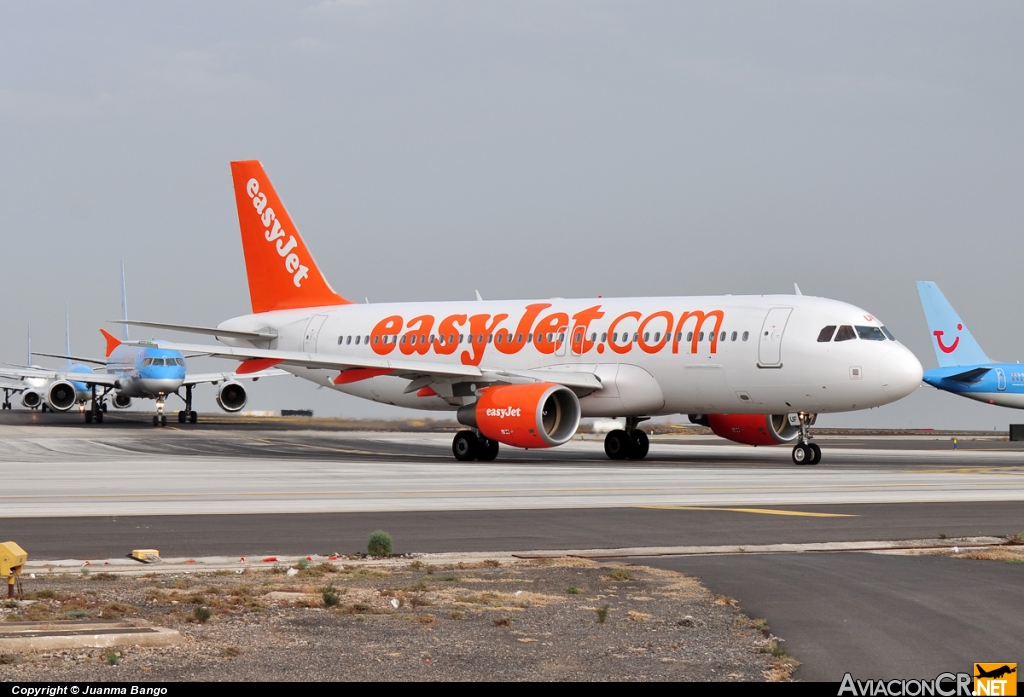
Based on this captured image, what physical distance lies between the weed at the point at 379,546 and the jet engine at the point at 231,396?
51321 millimetres

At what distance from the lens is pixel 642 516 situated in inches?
649

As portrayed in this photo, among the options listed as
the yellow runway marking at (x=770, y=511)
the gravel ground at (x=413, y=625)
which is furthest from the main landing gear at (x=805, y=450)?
the gravel ground at (x=413, y=625)

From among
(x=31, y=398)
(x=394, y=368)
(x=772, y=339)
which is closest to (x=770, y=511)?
(x=772, y=339)

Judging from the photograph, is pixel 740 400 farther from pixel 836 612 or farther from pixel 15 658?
pixel 15 658

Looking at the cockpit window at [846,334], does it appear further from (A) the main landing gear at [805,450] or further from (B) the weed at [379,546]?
(B) the weed at [379,546]

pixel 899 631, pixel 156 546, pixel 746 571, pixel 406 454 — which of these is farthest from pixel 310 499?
pixel 406 454

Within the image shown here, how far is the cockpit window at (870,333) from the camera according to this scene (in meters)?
28.7

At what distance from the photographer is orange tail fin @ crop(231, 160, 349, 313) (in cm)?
4012

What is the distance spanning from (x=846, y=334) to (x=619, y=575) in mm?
19204

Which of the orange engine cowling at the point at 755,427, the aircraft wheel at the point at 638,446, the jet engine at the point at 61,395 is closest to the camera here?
the orange engine cowling at the point at 755,427

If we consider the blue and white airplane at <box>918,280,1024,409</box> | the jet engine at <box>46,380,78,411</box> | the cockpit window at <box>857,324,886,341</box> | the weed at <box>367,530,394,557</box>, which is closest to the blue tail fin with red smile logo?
the blue and white airplane at <box>918,280,1024,409</box>

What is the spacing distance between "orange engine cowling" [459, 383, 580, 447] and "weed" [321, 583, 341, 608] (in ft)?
63.0

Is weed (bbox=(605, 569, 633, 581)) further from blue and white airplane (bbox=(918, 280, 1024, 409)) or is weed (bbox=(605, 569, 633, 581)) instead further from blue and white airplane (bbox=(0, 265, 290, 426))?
blue and white airplane (bbox=(918, 280, 1024, 409))

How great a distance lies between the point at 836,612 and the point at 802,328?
20.4 m
